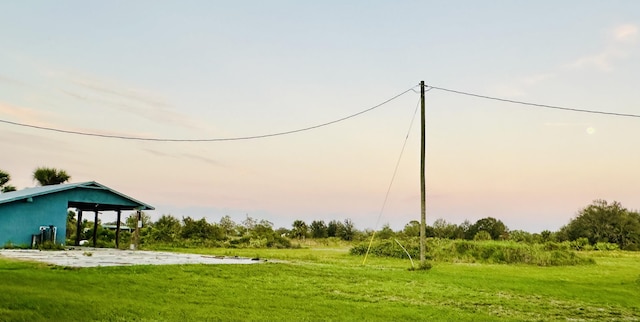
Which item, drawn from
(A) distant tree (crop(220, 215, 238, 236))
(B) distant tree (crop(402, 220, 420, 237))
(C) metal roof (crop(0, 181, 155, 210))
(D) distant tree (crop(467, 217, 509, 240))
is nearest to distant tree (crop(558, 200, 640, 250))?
(D) distant tree (crop(467, 217, 509, 240))

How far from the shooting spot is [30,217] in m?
29.0

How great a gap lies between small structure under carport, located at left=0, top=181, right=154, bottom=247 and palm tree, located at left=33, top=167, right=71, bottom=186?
11.7 m

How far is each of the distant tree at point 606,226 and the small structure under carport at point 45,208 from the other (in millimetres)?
49993

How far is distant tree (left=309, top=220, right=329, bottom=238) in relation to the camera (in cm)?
6391

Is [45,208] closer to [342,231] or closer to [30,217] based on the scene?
[30,217]

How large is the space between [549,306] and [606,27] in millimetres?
12888

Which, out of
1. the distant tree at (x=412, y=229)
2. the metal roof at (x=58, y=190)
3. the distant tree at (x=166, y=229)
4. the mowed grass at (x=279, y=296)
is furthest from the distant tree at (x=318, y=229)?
the mowed grass at (x=279, y=296)

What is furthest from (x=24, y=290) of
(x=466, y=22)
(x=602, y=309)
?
(x=466, y=22)

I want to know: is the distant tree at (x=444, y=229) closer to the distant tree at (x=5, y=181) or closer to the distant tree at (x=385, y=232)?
the distant tree at (x=385, y=232)

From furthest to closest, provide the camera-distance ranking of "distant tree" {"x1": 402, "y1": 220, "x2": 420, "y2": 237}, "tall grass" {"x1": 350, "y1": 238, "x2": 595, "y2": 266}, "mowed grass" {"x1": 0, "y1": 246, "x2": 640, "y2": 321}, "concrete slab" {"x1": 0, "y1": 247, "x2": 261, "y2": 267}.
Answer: "distant tree" {"x1": 402, "y1": 220, "x2": 420, "y2": 237}
"tall grass" {"x1": 350, "y1": 238, "x2": 595, "y2": 266}
"concrete slab" {"x1": 0, "y1": 247, "x2": 261, "y2": 267}
"mowed grass" {"x1": 0, "y1": 246, "x2": 640, "y2": 321}

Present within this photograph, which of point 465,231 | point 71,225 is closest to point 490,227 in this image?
point 465,231

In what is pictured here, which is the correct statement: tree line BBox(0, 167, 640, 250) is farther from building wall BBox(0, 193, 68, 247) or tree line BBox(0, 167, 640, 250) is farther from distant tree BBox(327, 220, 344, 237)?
building wall BBox(0, 193, 68, 247)

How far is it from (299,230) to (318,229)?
259 cm

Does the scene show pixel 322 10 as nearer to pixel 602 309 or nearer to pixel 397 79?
pixel 397 79
